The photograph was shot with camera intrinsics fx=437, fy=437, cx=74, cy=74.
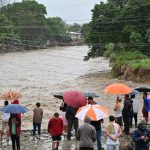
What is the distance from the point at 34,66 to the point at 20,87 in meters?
21.3

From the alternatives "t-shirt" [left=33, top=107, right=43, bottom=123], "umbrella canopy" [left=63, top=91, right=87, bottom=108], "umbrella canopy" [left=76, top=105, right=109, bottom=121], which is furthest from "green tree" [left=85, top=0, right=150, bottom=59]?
"umbrella canopy" [left=76, top=105, right=109, bottom=121]

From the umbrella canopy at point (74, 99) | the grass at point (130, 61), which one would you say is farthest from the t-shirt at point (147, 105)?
the grass at point (130, 61)

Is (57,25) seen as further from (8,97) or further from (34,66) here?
(8,97)

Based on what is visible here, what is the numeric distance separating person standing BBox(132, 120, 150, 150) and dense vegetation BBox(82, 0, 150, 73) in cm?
3370

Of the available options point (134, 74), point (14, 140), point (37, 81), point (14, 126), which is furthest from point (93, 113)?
point (37, 81)

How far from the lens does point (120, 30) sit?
4744 centimetres

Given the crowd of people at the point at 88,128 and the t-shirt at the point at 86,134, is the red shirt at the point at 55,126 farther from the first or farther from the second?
the t-shirt at the point at 86,134

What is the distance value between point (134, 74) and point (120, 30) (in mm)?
10838

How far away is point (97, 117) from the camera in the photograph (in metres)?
11.1

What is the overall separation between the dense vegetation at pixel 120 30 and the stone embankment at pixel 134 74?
3.97m

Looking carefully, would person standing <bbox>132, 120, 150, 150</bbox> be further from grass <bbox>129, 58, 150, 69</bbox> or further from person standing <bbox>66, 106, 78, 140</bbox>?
grass <bbox>129, 58, 150, 69</bbox>

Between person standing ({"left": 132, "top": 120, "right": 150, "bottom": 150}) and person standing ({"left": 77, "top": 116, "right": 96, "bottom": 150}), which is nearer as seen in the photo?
person standing ({"left": 132, "top": 120, "right": 150, "bottom": 150})

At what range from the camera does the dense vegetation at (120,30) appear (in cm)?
4519

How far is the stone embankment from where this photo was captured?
36.4 meters
